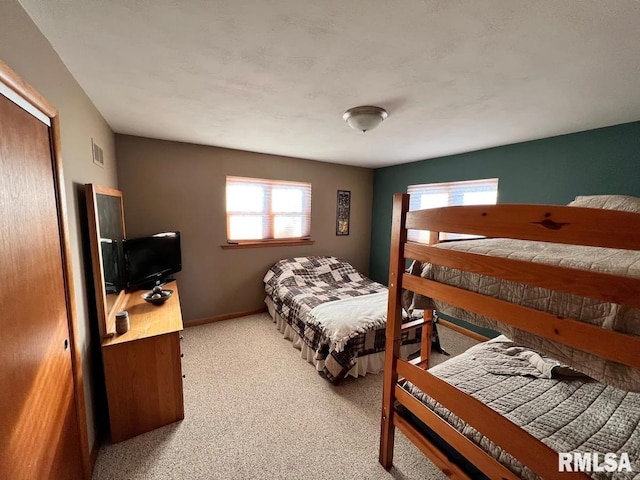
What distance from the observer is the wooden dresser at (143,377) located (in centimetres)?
165

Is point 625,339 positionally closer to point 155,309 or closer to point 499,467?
point 499,467

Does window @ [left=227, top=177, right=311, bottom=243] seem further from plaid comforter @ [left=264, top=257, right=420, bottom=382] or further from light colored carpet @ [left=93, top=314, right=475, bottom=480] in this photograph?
light colored carpet @ [left=93, top=314, right=475, bottom=480]

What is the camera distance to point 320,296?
3.09 meters

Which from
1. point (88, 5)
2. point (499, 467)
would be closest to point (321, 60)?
point (88, 5)

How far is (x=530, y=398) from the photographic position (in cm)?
135

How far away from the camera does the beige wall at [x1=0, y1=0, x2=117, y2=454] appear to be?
96cm

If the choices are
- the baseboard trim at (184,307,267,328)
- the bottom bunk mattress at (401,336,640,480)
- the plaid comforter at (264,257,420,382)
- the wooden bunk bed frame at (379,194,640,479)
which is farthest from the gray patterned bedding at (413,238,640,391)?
the baseboard trim at (184,307,267,328)

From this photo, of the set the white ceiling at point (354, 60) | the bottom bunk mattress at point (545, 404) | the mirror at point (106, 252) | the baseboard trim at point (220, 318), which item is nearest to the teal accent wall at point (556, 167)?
the white ceiling at point (354, 60)

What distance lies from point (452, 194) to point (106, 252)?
148 inches

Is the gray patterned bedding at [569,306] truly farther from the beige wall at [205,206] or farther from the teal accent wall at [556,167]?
the beige wall at [205,206]

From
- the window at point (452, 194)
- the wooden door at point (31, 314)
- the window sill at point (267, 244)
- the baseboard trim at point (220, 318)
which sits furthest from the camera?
the window sill at point (267, 244)

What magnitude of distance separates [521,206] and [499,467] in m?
1.02

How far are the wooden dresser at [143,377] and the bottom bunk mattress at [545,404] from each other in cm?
157

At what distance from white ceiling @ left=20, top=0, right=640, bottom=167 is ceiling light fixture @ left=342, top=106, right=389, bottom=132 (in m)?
0.05
